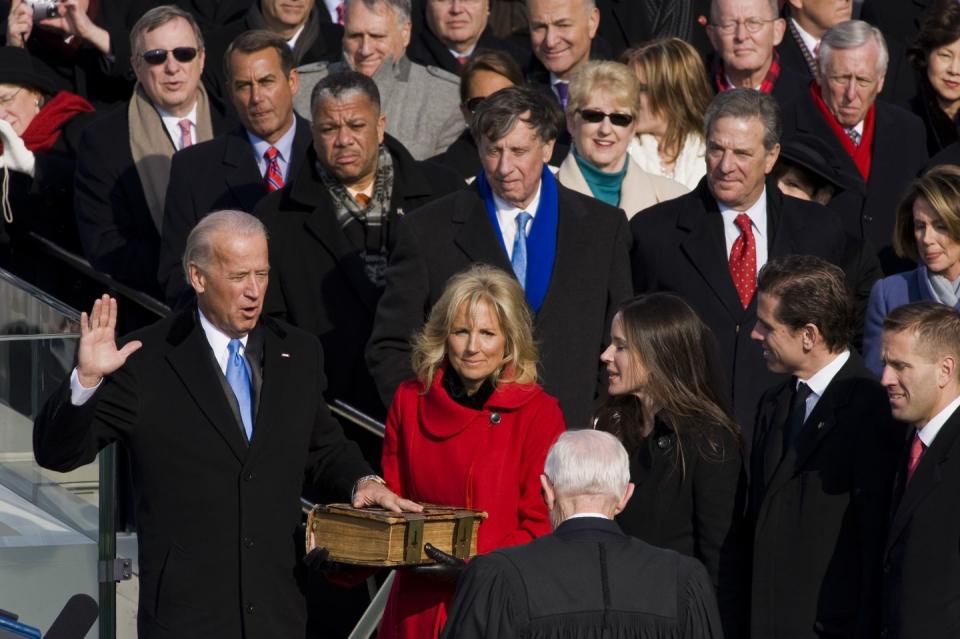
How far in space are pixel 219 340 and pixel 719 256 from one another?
2.23m

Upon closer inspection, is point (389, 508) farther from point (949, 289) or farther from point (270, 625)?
point (949, 289)

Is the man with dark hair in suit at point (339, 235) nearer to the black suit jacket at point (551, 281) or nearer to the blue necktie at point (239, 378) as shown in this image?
the black suit jacket at point (551, 281)

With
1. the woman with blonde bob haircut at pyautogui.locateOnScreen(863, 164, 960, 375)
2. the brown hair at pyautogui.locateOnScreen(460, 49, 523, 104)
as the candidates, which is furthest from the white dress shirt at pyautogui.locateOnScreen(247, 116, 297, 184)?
the woman with blonde bob haircut at pyautogui.locateOnScreen(863, 164, 960, 375)

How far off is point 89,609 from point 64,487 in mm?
3129

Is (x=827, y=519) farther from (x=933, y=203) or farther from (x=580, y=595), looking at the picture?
(x=933, y=203)

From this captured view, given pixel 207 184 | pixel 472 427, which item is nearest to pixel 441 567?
pixel 472 427

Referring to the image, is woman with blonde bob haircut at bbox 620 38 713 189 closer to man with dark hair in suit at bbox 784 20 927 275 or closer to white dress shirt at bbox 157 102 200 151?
man with dark hair in suit at bbox 784 20 927 275

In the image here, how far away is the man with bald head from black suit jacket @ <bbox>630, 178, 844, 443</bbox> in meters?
2.00

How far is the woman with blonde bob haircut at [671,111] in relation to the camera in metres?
8.48

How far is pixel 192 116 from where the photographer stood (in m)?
8.85

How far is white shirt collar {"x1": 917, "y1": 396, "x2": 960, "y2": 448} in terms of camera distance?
18.3 feet

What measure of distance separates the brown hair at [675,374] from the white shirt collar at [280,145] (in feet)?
9.47

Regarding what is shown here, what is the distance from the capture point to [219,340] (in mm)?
6098

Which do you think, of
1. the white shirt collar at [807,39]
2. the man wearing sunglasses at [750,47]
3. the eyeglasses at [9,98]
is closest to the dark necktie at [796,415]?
the man wearing sunglasses at [750,47]
